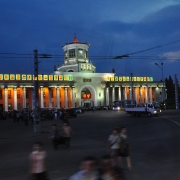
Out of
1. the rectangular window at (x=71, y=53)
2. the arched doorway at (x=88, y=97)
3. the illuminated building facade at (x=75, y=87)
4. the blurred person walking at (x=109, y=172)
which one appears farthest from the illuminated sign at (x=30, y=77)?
the blurred person walking at (x=109, y=172)

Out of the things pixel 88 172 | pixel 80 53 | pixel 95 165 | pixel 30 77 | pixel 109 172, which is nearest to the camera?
pixel 88 172

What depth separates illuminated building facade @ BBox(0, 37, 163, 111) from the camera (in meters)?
86.8

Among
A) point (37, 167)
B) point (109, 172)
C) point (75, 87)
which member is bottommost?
point (37, 167)

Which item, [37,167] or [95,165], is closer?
[95,165]

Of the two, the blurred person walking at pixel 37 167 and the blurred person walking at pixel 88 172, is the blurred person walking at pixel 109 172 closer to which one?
the blurred person walking at pixel 88 172

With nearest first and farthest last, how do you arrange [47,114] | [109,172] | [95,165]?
[109,172] → [95,165] → [47,114]

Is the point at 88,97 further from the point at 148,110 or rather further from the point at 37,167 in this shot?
the point at 37,167

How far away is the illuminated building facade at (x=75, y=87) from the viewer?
285 feet

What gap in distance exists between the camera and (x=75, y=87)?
95625 mm

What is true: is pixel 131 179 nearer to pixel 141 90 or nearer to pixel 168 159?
pixel 168 159

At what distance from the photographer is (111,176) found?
5.11 meters

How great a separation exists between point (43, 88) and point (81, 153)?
78.1 m

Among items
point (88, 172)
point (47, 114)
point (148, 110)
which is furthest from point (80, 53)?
point (88, 172)

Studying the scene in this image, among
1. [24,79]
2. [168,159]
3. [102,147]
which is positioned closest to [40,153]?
[168,159]
